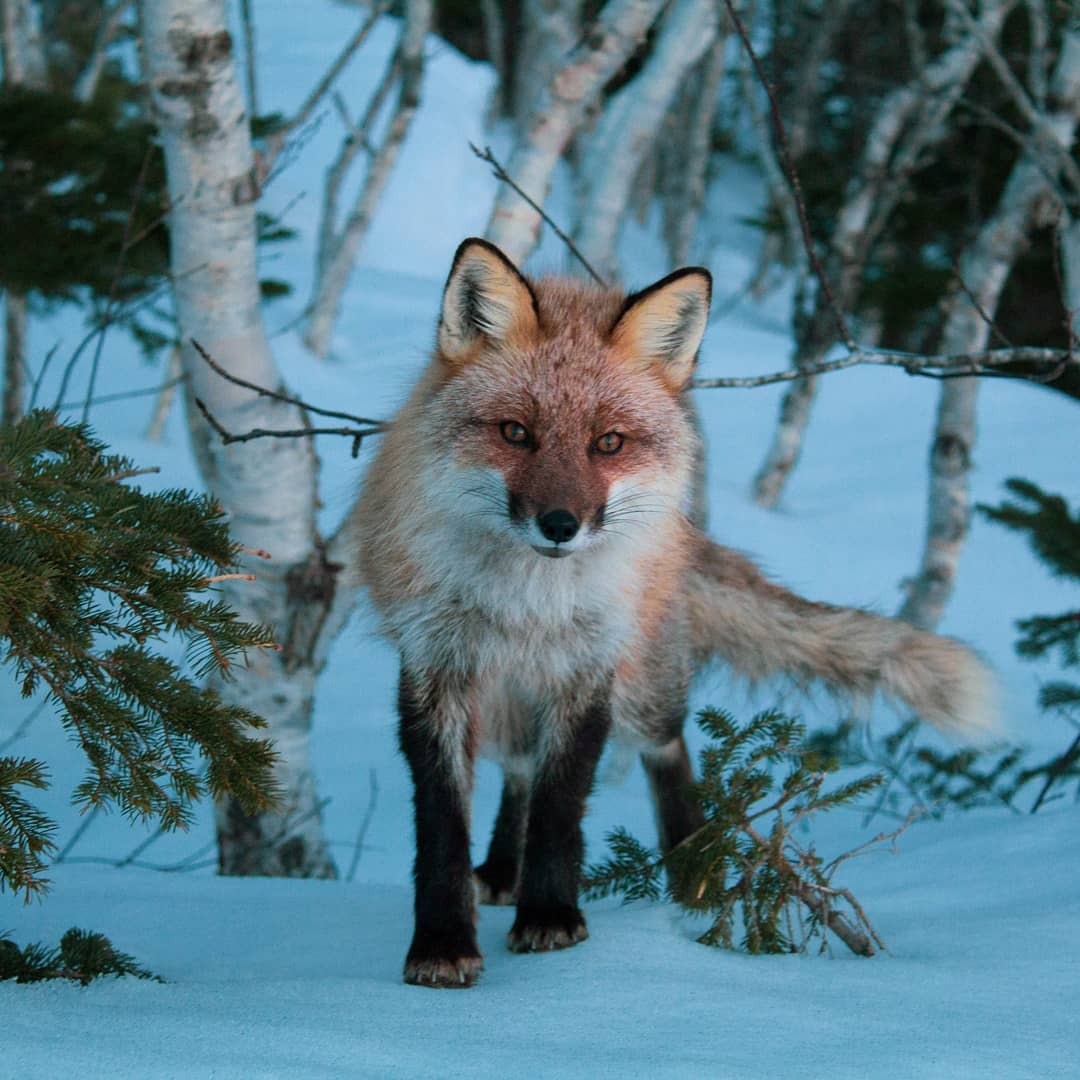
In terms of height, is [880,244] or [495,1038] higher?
[880,244]

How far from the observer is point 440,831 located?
10.0ft

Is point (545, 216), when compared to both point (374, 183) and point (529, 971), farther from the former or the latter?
point (374, 183)

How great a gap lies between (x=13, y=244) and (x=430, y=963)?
4522 millimetres

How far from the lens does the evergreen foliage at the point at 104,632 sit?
2.33 meters

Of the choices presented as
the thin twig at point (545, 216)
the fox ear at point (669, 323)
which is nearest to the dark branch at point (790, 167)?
the fox ear at point (669, 323)

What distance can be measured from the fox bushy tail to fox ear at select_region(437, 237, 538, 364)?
1.28 m

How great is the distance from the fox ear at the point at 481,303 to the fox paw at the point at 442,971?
1.40m

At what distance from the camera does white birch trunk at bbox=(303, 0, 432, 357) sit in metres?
12.1

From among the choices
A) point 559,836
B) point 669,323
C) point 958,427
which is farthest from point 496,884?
point 958,427

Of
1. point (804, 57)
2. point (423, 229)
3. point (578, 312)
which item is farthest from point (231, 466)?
point (423, 229)

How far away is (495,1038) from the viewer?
87.7 inches

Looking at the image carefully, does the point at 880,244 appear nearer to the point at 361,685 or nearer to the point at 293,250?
the point at 293,250

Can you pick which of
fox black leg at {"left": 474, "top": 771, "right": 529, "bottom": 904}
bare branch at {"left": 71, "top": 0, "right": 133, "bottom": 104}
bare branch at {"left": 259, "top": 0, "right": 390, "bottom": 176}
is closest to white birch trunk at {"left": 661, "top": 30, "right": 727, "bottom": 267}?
bare branch at {"left": 259, "top": 0, "right": 390, "bottom": 176}

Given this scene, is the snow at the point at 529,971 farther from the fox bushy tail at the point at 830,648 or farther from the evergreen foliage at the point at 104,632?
the evergreen foliage at the point at 104,632
